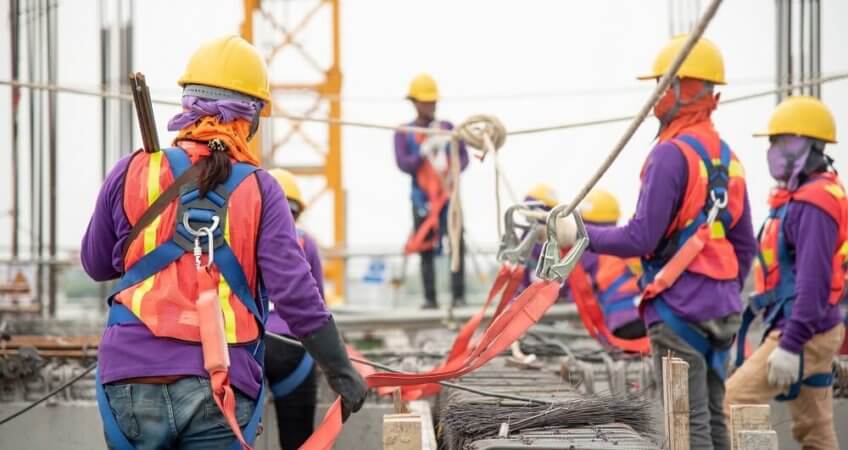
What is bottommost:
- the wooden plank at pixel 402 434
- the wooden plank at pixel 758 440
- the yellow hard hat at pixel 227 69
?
the wooden plank at pixel 758 440

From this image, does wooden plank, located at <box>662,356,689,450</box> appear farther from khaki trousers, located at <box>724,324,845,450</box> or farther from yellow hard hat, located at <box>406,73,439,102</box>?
yellow hard hat, located at <box>406,73,439,102</box>

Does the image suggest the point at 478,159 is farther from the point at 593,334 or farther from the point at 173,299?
the point at 173,299

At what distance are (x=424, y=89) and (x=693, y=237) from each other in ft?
24.1

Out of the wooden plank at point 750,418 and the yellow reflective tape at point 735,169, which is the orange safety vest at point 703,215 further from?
the wooden plank at point 750,418

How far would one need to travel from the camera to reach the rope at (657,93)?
13.0 ft

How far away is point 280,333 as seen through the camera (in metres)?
7.48

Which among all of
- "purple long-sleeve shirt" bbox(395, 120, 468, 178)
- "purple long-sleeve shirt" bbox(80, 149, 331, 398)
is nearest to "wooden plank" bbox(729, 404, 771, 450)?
"purple long-sleeve shirt" bbox(80, 149, 331, 398)

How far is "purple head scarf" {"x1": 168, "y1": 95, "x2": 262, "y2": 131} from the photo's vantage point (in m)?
4.97

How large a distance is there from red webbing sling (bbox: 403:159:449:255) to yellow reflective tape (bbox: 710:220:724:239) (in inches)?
277

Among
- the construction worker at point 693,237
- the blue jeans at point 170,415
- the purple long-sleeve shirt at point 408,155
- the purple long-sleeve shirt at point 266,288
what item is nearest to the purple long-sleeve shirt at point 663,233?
the construction worker at point 693,237

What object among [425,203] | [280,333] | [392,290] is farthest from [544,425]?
[392,290]

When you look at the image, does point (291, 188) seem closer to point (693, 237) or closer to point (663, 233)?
point (663, 233)

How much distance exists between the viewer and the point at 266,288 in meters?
4.87

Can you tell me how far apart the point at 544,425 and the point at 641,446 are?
1.79 feet
